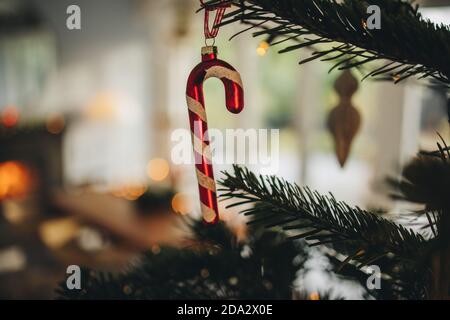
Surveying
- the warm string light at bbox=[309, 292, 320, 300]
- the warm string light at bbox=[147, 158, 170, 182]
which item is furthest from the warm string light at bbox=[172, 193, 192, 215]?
the warm string light at bbox=[309, 292, 320, 300]

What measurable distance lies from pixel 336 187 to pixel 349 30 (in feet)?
12.1

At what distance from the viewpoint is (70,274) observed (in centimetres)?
56

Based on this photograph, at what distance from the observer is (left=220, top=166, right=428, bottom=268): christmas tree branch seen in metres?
0.41

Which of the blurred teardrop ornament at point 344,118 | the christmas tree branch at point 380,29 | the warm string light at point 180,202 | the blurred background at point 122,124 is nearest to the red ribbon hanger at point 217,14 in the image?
the christmas tree branch at point 380,29

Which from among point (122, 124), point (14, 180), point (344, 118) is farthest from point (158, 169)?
point (344, 118)

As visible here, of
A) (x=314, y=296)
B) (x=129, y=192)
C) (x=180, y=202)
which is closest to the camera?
(x=314, y=296)

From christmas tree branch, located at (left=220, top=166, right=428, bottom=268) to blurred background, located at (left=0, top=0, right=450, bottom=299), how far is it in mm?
2435

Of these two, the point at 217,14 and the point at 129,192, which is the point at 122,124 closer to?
the point at 129,192

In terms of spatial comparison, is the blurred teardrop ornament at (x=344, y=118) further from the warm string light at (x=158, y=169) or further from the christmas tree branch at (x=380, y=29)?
the warm string light at (x=158, y=169)

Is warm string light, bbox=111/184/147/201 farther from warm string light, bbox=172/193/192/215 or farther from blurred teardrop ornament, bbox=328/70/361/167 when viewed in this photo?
blurred teardrop ornament, bbox=328/70/361/167

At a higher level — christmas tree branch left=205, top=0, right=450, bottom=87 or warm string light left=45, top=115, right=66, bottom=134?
warm string light left=45, top=115, right=66, bottom=134

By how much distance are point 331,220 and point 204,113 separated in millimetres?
152

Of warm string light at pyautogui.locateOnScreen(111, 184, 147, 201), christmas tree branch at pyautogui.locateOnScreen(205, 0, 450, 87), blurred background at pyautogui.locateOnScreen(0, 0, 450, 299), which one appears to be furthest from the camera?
warm string light at pyautogui.locateOnScreen(111, 184, 147, 201)

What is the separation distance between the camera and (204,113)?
0.44m
